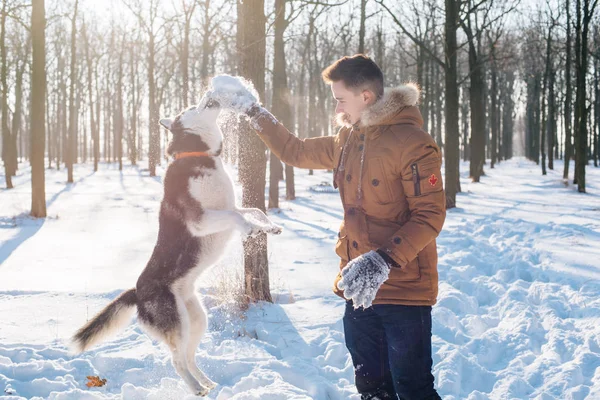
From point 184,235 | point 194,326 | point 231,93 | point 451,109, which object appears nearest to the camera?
point 231,93

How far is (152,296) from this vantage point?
10.5 ft

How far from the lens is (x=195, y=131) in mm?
3215

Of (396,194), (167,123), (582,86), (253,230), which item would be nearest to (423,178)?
(396,194)

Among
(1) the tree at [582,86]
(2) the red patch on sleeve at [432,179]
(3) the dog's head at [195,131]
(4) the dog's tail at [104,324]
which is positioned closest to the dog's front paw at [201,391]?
(4) the dog's tail at [104,324]

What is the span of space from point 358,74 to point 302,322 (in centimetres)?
370

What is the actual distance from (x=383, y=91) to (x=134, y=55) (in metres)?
38.8

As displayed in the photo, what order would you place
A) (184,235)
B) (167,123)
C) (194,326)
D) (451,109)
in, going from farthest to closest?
(451,109) → (194,326) → (167,123) → (184,235)

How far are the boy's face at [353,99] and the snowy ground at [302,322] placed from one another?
1399 mm

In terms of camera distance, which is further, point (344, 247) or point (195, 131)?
point (195, 131)

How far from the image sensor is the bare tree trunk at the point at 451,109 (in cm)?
1528

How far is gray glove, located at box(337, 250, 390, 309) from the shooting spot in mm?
2525

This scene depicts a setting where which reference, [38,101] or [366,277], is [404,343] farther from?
[38,101]

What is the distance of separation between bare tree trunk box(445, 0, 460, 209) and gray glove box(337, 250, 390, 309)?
13431 mm

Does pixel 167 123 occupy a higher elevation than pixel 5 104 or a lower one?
lower
